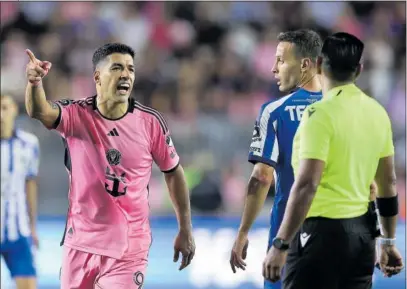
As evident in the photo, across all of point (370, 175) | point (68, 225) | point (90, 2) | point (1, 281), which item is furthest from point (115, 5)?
point (370, 175)

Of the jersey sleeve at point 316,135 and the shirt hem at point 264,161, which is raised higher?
the jersey sleeve at point 316,135

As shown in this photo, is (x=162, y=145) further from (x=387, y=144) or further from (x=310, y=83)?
(x=387, y=144)

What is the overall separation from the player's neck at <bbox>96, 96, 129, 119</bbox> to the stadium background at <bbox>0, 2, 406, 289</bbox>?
501cm

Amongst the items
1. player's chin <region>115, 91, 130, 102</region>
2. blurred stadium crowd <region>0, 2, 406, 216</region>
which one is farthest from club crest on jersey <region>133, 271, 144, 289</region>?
blurred stadium crowd <region>0, 2, 406, 216</region>

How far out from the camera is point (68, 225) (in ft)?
21.6

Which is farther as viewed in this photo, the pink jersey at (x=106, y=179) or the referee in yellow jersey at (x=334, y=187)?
the pink jersey at (x=106, y=179)

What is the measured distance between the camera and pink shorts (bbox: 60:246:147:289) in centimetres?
638

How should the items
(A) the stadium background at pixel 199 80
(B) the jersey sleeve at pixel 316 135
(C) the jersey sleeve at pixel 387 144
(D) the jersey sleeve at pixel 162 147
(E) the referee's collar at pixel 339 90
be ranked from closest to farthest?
(B) the jersey sleeve at pixel 316 135, (E) the referee's collar at pixel 339 90, (C) the jersey sleeve at pixel 387 144, (D) the jersey sleeve at pixel 162 147, (A) the stadium background at pixel 199 80

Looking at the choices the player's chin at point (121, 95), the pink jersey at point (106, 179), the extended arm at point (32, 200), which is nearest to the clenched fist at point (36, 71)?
the pink jersey at point (106, 179)

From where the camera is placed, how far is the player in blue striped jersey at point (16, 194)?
32.1ft

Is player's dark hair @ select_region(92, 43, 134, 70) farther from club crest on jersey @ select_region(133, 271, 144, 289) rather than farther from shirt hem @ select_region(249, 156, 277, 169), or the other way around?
club crest on jersey @ select_region(133, 271, 144, 289)

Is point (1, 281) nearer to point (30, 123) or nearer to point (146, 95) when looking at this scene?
point (30, 123)

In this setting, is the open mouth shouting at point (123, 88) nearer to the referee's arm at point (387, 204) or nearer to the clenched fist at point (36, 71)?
the clenched fist at point (36, 71)

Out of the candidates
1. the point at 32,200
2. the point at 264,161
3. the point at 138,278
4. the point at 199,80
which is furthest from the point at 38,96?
the point at 199,80
